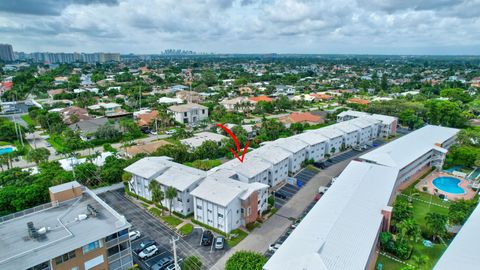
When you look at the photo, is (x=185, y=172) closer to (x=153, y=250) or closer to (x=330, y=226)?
(x=153, y=250)

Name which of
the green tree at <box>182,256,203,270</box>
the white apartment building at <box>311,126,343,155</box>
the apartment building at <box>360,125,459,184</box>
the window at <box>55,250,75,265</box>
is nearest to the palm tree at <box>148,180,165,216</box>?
the green tree at <box>182,256,203,270</box>

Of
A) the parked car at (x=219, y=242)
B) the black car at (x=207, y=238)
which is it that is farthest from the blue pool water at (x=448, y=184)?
the black car at (x=207, y=238)

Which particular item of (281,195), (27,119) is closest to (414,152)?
(281,195)

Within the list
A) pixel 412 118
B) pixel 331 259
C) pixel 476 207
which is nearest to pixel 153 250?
pixel 331 259

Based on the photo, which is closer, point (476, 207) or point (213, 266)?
point (213, 266)

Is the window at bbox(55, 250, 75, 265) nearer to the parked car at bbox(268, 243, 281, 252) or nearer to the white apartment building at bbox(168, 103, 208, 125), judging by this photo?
the parked car at bbox(268, 243, 281, 252)

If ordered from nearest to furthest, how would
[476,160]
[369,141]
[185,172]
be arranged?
[185,172], [476,160], [369,141]
